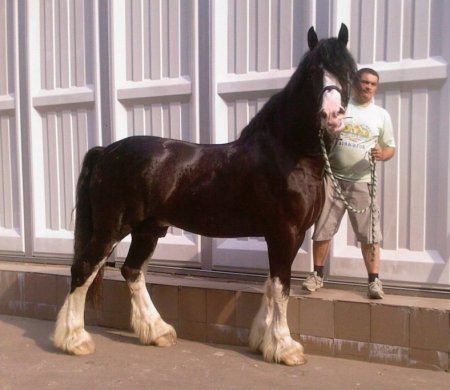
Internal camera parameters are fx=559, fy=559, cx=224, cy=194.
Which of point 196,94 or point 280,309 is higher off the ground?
point 196,94

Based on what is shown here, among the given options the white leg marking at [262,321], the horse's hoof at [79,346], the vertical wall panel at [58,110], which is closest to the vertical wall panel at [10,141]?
the vertical wall panel at [58,110]

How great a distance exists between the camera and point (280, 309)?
3.54 metres

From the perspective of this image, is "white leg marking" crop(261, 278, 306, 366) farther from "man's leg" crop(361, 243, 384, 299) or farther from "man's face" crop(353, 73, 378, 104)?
"man's face" crop(353, 73, 378, 104)

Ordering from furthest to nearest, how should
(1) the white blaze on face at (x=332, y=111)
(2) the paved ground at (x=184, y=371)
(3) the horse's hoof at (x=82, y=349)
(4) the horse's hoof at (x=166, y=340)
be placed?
(4) the horse's hoof at (x=166, y=340), (3) the horse's hoof at (x=82, y=349), (2) the paved ground at (x=184, y=371), (1) the white blaze on face at (x=332, y=111)

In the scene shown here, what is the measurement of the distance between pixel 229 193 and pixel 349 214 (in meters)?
0.88

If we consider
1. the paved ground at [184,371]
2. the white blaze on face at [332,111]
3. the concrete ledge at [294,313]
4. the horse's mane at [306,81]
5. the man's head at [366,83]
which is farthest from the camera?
the man's head at [366,83]

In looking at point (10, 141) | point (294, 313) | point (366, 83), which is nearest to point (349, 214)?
point (294, 313)

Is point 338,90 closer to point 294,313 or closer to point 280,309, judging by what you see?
point 280,309

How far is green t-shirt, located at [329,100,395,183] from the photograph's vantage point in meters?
3.73

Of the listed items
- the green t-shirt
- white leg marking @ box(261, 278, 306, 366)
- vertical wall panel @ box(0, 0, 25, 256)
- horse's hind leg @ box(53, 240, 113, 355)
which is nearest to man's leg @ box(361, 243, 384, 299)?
the green t-shirt

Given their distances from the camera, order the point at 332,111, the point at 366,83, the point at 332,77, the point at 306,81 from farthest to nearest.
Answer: the point at 366,83
the point at 306,81
the point at 332,77
the point at 332,111

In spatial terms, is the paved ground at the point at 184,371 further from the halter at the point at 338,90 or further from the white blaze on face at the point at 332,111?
the halter at the point at 338,90

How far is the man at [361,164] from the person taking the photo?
372 cm

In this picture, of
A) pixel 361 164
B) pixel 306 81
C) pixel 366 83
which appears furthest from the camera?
pixel 361 164
